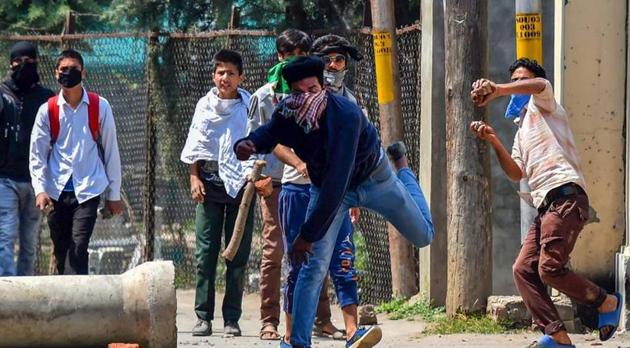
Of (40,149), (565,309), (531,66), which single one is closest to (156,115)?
(40,149)

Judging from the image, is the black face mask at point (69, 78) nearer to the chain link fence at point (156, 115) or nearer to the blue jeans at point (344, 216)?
the blue jeans at point (344, 216)

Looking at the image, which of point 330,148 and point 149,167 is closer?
point 330,148

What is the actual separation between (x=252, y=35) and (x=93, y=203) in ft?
10.6

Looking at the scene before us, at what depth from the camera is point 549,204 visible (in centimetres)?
823

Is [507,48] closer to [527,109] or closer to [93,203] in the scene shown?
[527,109]

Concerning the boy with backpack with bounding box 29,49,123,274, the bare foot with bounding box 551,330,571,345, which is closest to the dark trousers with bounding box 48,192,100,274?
the boy with backpack with bounding box 29,49,123,274

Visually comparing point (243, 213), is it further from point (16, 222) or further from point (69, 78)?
point (16, 222)

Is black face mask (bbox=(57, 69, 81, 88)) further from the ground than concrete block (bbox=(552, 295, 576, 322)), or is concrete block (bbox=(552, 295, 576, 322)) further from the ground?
black face mask (bbox=(57, 69, 81, 88))

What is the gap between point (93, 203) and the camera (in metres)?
9.70

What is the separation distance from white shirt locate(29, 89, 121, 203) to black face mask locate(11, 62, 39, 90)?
0.39 metres

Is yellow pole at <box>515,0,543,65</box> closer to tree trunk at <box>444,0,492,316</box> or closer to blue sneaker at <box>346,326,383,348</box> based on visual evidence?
tree trunk at <box>444,0,492,316</box>

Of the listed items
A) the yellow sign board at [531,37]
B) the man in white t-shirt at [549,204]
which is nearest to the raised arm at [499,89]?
the man in white t-shirt at [549,204]

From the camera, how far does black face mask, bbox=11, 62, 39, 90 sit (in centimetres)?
1006

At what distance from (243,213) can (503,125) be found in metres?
2.24
